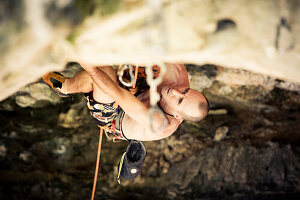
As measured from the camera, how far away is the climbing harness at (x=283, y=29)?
89 cm

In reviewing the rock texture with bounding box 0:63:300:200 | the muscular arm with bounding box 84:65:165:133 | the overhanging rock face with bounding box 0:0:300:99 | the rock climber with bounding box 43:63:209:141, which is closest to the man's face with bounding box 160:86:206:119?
the rock climber with bounding box 43:63:209:141

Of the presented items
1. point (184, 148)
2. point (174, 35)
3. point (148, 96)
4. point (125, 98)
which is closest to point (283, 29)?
point (174, 35)

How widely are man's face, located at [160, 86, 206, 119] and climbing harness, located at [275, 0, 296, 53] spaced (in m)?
1.05

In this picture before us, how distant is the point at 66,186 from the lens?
357 centimetres

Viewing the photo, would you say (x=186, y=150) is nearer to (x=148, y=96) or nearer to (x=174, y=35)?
(x=148, y=96)

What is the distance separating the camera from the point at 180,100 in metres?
1.97

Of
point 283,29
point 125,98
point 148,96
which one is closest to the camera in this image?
point 283,29

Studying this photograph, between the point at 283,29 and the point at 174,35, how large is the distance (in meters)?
0.50

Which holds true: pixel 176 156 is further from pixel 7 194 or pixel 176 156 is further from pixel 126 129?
pixel 7 194

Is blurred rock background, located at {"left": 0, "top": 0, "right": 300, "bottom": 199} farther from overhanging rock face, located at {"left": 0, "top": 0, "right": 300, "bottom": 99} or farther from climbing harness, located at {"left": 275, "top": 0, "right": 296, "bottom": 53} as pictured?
climbing harness, located at {"left": 275, "top": 0, "right": 296, "bottom": 53}

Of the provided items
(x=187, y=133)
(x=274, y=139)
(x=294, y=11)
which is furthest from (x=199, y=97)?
(x=274, y=139)

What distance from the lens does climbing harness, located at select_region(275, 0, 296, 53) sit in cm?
89

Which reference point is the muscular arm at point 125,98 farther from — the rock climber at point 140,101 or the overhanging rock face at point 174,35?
the overhanging rock face at point 174,35

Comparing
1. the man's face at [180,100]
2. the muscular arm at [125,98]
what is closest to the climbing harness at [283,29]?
the muscular arm at [125,98]
